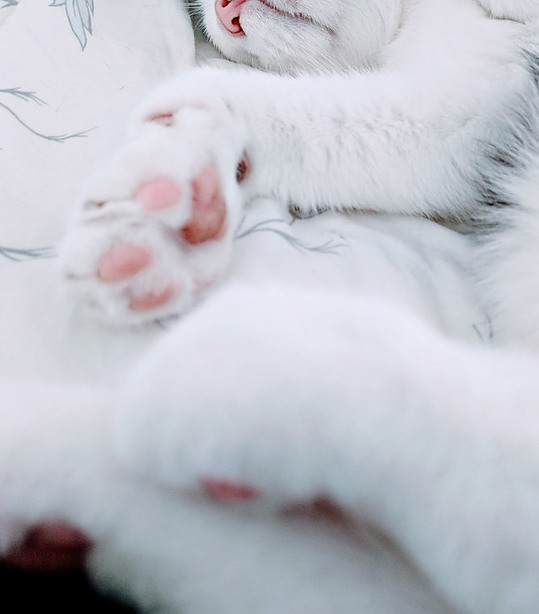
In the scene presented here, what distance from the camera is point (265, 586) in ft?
1.07

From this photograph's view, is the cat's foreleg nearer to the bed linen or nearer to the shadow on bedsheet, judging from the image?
the bed linen

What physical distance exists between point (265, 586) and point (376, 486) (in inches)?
3.7

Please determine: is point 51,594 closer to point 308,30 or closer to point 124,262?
point 124,262

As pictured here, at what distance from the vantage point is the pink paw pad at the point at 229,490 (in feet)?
1.03

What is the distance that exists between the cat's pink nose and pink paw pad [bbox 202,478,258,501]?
0.81 m

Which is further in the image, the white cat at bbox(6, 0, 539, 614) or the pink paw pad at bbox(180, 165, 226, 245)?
the pink paw pad at bbox(180, 165, 226, 245)

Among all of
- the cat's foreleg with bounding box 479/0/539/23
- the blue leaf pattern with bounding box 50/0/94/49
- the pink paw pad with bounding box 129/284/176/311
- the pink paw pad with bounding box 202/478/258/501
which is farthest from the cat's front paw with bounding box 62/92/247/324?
the cat's foreleg with bounding box 479/0/539/23

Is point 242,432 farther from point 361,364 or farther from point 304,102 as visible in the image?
point 304,102

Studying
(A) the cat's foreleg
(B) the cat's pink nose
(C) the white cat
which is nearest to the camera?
(C) the white cat

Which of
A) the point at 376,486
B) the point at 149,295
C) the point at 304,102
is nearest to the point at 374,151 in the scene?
the point at 304,102

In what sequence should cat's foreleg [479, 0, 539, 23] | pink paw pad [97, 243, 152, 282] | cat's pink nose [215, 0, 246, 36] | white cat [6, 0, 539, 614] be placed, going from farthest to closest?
cat's pink nose [215, 0, 246, 36] → cat's foreleg [479, 0, 539, 23] → pink paw pad [97, 243, 152, 282] → white cat [6, 0, 539, 614]

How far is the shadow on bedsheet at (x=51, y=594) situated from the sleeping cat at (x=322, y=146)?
0.20m

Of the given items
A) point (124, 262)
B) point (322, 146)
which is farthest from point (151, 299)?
point (322, 146)

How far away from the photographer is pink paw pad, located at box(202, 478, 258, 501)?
314 mm
